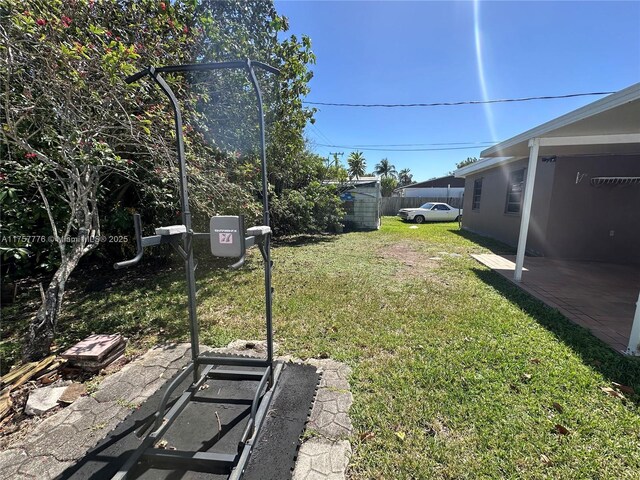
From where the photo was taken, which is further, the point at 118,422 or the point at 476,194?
the point at 476,194

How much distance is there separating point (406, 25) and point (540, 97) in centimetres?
583

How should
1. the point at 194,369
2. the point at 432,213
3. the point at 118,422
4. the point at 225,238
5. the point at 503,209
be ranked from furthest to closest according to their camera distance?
the point at 432,213 → the point at 503,209 → the point at 194,369 → the point at 118,422 → the point at 225,238

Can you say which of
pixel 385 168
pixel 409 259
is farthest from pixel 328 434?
pixel 385 168

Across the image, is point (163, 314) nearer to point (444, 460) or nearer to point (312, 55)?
point (444, 460)

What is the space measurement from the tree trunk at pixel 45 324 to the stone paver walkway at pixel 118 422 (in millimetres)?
787

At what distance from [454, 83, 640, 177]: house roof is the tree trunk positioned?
565cm

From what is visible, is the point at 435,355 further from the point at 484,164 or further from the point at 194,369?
the point at 484,164

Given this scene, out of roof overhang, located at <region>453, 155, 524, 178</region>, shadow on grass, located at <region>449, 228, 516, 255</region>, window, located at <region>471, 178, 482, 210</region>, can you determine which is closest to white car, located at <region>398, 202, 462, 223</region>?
roof overhang, located at <region>453, 155, 524, 178</region>

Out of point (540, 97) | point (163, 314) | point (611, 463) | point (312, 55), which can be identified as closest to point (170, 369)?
point (163, 314)

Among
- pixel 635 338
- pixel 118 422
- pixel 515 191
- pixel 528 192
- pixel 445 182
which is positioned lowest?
pixel 118 422

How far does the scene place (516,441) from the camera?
1.62m

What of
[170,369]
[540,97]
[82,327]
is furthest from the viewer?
[540,97]

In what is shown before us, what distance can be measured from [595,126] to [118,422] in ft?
19.9

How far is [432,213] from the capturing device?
54.4 ft
